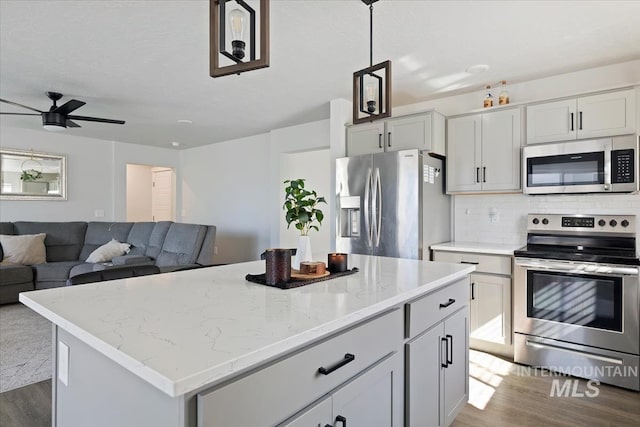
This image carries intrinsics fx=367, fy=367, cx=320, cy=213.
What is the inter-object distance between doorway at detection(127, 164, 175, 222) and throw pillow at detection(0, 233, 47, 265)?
291 cm

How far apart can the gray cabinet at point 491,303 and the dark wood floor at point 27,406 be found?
3051 millimetres

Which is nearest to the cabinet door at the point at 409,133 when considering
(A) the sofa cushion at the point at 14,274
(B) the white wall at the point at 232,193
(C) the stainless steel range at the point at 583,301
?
(C) the stainless steel range at the point at 583,301

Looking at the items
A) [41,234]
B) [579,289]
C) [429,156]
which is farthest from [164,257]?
[579,289]

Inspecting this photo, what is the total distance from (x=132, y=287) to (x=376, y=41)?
2.27 metres

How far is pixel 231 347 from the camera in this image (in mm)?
819

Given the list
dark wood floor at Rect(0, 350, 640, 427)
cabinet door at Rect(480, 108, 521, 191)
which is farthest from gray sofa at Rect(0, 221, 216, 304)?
cabinet door at Rect(480, 108, 521, 191)

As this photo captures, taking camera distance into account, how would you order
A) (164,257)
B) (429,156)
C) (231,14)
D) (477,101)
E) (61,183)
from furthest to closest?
(61,183) → (164,257) → (477,101) → (429,156) → (231,14)

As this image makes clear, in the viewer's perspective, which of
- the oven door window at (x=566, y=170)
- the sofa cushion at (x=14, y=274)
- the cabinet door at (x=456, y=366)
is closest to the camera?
the cabinet door at (x=456, y=366)

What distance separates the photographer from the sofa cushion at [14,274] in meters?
4.43

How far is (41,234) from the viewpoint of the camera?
5172mm

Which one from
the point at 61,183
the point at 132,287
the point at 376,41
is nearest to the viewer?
the point at 132,287

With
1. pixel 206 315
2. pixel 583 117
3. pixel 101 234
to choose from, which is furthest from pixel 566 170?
pixel 101 234

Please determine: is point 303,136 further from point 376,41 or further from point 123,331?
point 123,331

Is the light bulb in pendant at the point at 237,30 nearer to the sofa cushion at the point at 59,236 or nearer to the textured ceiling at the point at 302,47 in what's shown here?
the textured ceiling at the point at 302,47
